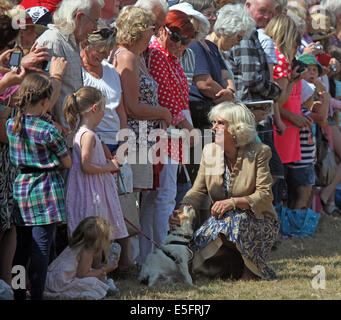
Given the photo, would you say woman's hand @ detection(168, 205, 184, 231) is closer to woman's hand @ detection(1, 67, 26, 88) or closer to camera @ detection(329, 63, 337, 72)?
woman's hand @ detection(1, 67, 26, 88)

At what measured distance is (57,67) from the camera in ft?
15.7

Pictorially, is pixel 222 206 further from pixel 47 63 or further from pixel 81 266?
pixel 47 63

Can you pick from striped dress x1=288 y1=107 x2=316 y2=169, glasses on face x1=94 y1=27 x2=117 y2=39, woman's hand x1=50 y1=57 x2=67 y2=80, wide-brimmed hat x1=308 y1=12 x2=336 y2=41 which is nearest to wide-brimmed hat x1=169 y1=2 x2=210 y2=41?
glasses on face x1=94 y1=27 x2=117 y2=39

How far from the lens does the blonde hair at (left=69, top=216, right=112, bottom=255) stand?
15.2 feet

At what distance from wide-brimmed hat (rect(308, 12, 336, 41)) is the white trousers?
3.88 meters

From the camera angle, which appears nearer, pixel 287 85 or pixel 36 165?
pixel 36 165

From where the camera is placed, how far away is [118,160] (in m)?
5.09

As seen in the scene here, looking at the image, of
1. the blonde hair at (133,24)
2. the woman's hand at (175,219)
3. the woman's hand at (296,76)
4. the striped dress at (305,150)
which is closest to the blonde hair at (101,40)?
the blonde hair at (133,24)

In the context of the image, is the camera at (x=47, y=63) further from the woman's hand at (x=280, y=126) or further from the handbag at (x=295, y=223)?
the handbag at (x=295, y=223)

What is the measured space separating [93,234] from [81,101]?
0.87 meters

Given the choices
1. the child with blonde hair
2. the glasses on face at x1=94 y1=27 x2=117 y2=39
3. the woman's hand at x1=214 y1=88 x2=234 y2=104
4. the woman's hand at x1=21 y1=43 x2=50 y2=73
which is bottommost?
the child with blonde hair

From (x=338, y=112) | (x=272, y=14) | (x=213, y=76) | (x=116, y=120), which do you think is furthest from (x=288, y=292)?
(x=338, y=112)

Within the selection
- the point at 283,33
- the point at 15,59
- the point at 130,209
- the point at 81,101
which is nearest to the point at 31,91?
the point at 15,59
